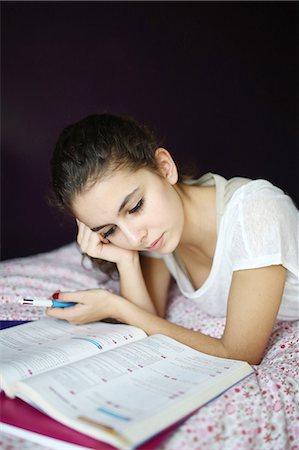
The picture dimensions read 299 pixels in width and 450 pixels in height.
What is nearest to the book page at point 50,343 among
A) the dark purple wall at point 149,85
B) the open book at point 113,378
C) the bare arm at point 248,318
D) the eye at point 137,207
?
the open book at point 113,378

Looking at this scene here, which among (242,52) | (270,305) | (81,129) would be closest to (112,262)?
(81,129)

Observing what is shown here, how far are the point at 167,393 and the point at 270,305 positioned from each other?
38 centimetres

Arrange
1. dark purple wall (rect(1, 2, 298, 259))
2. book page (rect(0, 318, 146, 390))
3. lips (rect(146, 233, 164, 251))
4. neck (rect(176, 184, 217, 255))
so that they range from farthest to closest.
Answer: dark purple wall (rect(1, 2, 298, 259))
neck (rect(176, 184, 217, 255))
lips (rect(146, 233, 164, 251))
book page (rect(0, 318, 146, 390))

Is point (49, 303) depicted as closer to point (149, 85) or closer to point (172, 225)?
point (172, 225)

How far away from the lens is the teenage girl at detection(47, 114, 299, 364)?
1163mm

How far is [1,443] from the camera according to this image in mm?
789

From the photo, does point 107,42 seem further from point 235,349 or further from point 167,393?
point 167,393

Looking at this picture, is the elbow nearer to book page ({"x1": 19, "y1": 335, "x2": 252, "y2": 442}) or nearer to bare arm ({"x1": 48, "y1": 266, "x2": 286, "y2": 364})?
bare arm ({"x1": 48, "y1": 266, "x2": 286, "y2": 364})

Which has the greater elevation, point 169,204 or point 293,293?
point 169,204

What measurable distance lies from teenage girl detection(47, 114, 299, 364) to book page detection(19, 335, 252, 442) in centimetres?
16

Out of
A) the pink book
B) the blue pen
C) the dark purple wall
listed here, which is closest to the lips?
the blue pen

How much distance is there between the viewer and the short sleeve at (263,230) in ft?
3.82

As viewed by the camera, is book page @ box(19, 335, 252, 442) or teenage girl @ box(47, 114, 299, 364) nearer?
book page @ box(19, 335, 252, 442)

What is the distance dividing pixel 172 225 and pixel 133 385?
470 millimetres
